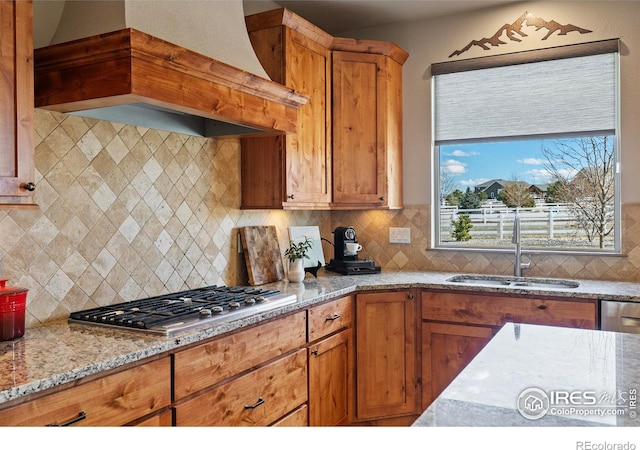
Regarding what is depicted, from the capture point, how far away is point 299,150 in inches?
126

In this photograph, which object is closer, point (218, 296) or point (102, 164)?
point (102, 164)

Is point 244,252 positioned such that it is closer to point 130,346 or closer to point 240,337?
point 240,337

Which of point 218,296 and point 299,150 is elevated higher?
point 299,150

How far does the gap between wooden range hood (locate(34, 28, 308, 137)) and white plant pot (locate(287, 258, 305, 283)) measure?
1039 millimetres

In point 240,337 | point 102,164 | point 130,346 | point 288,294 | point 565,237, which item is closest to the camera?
point 130,346

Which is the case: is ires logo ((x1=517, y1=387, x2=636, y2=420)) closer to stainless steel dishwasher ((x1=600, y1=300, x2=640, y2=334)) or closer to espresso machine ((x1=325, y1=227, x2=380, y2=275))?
stainless steel dishwasher ((x1=600, y1=300, x2=640, y2=334))

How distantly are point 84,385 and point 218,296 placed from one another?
1008 millimetres

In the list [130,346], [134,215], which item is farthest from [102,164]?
[130,346]

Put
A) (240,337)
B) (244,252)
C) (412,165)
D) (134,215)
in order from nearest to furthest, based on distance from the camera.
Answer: (240,337) → (134,215) → (244,252) → (412,165)

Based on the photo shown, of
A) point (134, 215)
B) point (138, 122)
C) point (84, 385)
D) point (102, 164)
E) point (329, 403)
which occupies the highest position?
point (138, 122)

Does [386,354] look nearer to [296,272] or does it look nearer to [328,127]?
[296,272]

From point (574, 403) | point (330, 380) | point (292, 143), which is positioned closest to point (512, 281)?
point (330, 380)

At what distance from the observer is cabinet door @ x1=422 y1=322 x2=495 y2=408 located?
3.06 meters

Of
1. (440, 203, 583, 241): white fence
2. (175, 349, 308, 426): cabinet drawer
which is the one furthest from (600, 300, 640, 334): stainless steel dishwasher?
(175, 349, 308, 426): cabinet drawer
